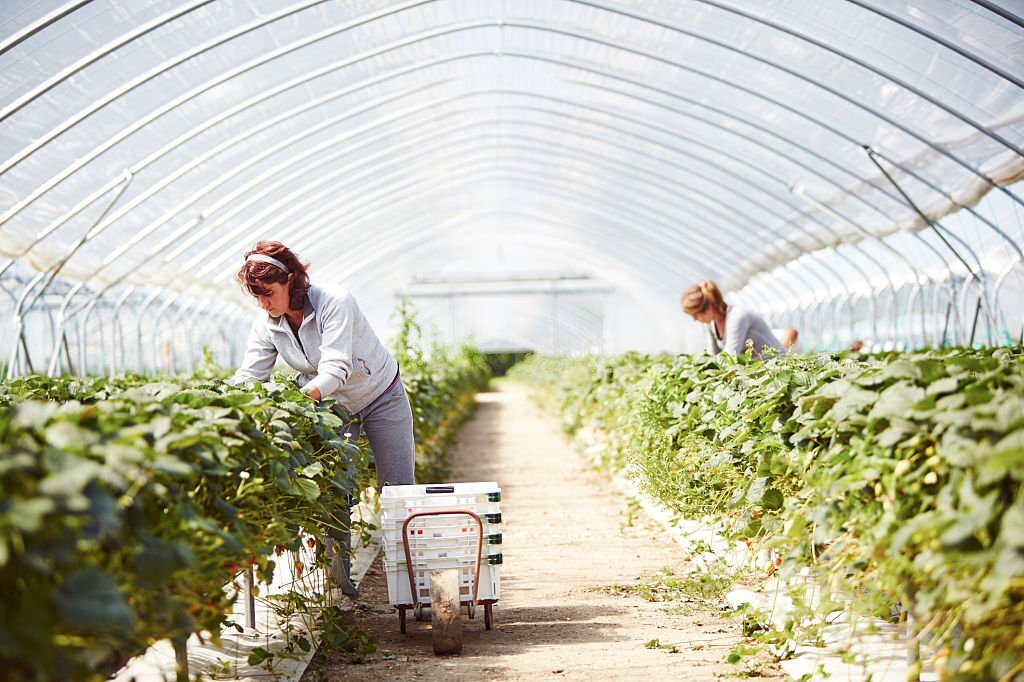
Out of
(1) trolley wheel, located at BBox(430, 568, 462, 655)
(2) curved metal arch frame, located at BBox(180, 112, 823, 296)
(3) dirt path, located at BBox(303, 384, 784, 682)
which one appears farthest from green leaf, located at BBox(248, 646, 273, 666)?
(2) curved metal arch frame, located at BBox(180, 112, 823, 296)

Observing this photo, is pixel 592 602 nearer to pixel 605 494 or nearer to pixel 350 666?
pixel 350 666

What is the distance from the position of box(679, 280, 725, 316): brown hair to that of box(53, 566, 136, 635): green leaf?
15.7 ft

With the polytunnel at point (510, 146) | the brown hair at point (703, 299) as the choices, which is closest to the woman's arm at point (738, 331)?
the brown hair at point (703, 299)

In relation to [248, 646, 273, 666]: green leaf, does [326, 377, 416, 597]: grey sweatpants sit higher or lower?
higher

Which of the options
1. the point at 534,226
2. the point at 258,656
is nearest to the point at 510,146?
the point at 534,226

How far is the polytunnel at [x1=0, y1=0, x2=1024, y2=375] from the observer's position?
8.30 meters

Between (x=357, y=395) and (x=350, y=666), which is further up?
(x=357, y=395)

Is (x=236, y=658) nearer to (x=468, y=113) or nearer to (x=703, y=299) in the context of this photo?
(x=703, y=299)

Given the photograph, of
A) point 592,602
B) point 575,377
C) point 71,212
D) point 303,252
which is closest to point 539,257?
point 303,252

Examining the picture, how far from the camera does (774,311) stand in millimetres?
21172

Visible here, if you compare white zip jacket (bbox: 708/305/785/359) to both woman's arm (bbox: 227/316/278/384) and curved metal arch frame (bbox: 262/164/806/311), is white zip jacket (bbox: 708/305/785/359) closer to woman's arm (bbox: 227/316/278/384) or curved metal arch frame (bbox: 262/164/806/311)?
woman's arm (bbox: 227/316/278/384)

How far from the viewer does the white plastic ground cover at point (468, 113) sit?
26.7ft

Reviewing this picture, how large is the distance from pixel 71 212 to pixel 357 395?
6.97 meters

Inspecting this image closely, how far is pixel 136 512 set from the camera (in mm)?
2072
